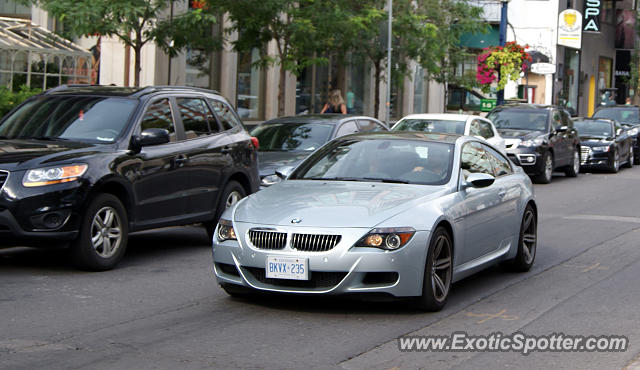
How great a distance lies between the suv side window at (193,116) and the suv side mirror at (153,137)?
1035 millimetres

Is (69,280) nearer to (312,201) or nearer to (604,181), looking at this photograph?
(312,201)

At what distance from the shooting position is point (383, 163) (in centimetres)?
889

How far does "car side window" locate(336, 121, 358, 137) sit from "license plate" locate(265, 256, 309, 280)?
8.07 metres

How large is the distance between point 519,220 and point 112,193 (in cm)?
408

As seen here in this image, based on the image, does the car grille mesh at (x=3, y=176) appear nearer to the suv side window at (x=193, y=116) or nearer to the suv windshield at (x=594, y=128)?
the suv side window at (x=193, y=116)

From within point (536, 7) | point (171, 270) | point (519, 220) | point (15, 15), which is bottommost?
point (171, 270)

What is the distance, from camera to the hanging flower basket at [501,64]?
110ft

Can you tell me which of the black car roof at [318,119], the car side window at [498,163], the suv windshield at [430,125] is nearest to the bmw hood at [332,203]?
the car side window at [498,163]

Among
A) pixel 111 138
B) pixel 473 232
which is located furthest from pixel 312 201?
pixel 111 138

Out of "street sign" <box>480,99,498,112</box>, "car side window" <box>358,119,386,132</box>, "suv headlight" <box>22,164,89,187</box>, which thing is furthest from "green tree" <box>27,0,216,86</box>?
"street sign" <box>480,99,498,112</box>

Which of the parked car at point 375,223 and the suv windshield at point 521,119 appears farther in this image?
the suv windshield at point 521,119

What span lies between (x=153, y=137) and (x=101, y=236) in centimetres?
114

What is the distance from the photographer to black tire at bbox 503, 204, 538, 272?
32.3 ft

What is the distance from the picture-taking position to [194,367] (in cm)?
607
